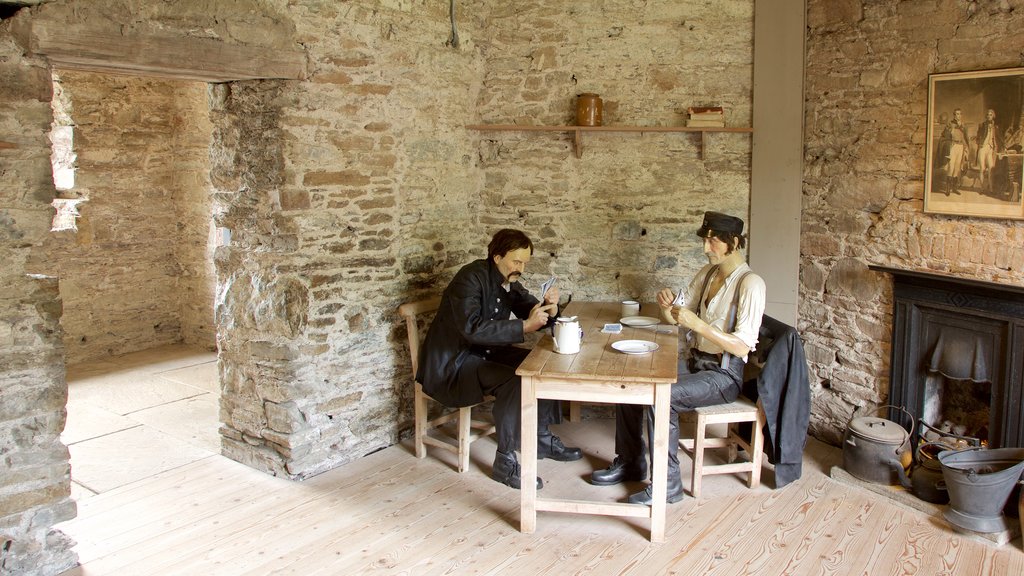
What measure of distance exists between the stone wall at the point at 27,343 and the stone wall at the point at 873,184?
13.4ft

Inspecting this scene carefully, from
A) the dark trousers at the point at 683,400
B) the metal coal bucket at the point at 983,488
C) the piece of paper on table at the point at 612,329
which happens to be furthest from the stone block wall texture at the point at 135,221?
the metal coal bucket at the point at 983,488

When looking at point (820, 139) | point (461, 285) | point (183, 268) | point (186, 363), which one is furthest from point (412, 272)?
point (183, 268)

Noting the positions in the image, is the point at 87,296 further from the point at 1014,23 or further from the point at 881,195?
the point at 1014,23

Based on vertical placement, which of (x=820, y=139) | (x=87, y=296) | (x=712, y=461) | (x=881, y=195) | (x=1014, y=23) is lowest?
(x=712, y=461)

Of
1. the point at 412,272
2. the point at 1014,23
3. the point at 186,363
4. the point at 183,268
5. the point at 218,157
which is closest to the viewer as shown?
the point at 1014,23

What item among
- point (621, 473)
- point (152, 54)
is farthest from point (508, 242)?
point (152, 54)

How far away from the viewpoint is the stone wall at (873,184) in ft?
13.2

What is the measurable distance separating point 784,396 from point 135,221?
5.99m

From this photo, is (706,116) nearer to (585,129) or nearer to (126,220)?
(585,129)

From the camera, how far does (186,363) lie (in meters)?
7.05

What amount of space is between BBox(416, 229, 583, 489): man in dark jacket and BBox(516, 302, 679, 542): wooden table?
417mm

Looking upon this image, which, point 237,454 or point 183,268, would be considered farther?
point 183,268

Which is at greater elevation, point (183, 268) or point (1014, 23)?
point (1014, 23)

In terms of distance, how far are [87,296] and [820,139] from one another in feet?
20.5
